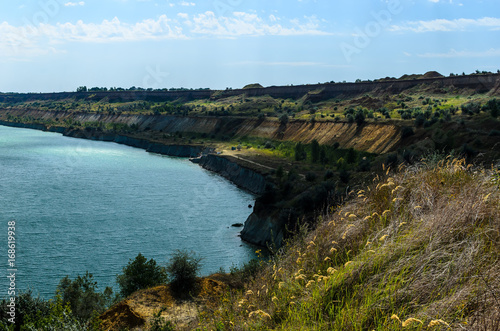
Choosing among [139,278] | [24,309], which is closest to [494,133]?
[139,278]

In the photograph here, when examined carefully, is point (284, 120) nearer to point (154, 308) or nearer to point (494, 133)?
point (494, 133)

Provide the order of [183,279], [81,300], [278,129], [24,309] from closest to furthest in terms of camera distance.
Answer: [24,309], [183,279], [81,300], [278,129]

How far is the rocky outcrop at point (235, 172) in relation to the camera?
6938cm

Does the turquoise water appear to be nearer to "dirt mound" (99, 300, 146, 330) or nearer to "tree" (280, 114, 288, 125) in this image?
"dirt mound" (99, 300, 146, 330)

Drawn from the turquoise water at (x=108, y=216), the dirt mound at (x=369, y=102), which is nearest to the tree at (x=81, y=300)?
the turquoise water at (x=108, y=216)

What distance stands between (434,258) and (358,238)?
2.36 m

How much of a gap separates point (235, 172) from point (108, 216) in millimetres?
30921

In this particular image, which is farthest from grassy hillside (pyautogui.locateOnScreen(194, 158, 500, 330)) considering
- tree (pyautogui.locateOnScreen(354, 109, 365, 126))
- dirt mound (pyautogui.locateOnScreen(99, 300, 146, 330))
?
tree (pyautogui.locateOnScreen(354, 109, 365, 126))

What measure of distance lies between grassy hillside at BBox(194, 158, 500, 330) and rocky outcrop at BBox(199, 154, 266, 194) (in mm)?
55461

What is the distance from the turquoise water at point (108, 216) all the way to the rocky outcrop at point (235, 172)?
1.90 m

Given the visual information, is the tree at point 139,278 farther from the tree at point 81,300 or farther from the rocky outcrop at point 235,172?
the rocky outcrop at point 235,172

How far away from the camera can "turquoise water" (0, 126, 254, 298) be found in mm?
38156

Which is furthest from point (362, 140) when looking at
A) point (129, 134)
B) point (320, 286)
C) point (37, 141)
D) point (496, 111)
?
point (37, 141)

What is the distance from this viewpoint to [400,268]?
7.85 m
